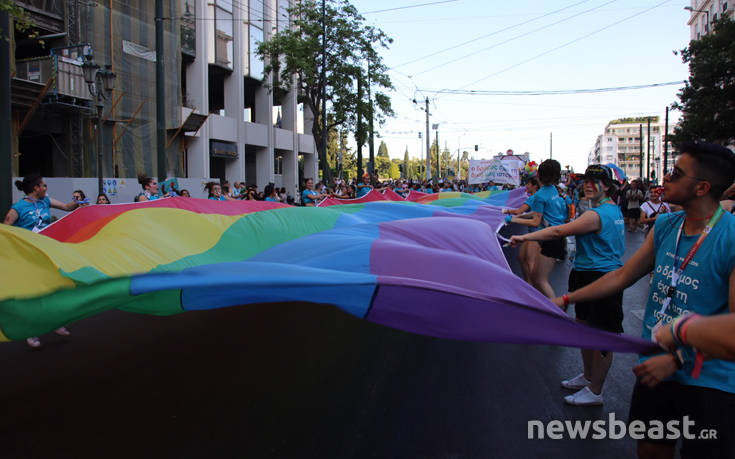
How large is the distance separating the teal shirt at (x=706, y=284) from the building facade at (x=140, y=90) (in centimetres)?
1368

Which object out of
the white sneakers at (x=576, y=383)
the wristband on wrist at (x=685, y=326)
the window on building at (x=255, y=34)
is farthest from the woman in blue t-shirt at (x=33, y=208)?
the window on building at (x=255, y=34)

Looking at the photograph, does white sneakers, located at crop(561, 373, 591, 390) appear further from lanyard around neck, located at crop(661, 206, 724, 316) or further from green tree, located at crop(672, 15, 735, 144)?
green tree, located at crop(672, 15, 735, 144)

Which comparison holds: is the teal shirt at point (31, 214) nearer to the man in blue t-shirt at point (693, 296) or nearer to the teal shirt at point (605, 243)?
the teal shirt at point (605, 243)

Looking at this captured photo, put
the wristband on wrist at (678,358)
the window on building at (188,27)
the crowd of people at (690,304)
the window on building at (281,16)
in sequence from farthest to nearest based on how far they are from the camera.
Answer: the window on building at (281,16)
the window on building at (188,27)
the wristband on wrist at (678,358)
the crowd of people at (690,304)

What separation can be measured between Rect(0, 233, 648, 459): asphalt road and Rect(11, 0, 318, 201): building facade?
31.3ft

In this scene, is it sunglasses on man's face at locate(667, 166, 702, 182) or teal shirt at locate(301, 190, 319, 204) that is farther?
teal shirt at locate(301, 190, 319, 204)

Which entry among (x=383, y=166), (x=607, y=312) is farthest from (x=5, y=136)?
(x=383, y=166)

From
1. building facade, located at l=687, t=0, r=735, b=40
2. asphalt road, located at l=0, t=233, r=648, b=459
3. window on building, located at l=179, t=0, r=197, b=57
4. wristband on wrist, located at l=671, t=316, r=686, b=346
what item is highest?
building facade, located at l=687, t=0, r=735, b=40

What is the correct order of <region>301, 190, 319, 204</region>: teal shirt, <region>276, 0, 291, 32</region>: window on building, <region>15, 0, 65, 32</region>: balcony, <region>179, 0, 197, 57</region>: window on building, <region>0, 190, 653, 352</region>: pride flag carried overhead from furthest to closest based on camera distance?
<region>276, 0, 291, 32</region>: window on building < <region>179, 0, 197, 57</region>: window on building < <region>15, 0, 65, 32</region>: balcony < <region>301, 190, 319, 204</region>: teal shirt < <region>0, 190, 653, 352</region>: pride flag carried overhead

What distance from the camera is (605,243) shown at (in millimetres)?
4281

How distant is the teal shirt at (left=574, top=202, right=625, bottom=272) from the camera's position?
4215mm

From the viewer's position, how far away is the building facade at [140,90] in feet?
67.4

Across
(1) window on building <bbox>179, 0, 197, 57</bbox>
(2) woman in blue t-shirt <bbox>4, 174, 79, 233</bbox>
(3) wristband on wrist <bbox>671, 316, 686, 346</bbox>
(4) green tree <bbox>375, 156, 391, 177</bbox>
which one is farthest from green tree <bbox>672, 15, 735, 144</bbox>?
(4) green tree <bbox>375, 156, 391, 177</bbox>

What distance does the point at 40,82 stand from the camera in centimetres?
1988
